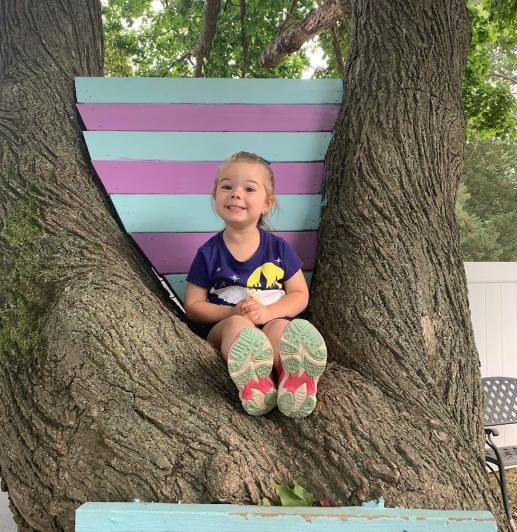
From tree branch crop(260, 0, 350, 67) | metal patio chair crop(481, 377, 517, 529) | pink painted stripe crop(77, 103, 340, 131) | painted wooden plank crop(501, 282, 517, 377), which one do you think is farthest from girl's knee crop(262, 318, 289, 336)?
tree branch crop(260, 0, 350, 67)

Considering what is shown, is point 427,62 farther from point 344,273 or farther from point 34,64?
point 34,64

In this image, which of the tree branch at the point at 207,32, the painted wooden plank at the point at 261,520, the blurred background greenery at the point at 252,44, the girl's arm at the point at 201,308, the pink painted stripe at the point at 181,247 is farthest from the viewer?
the blurred background greenery at the point at 252,44

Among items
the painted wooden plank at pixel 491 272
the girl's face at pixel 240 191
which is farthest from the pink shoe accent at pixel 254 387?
the painted wooden plank at pixel 491 272

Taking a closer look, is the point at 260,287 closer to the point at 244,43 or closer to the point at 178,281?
the point at 178,281

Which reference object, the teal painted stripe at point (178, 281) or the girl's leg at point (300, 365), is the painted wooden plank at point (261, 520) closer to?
the girl's leg at point (300, 365)

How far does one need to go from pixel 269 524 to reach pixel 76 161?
1823mm

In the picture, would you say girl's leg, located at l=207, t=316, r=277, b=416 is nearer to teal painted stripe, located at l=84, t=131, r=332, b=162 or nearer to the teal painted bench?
the teal painted bench

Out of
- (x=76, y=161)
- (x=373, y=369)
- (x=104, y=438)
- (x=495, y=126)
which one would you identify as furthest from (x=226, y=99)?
(x=495, y=126)

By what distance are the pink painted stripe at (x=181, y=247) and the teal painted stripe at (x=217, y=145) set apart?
1.30 ft

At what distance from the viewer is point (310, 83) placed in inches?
110

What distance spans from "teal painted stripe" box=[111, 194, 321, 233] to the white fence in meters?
2.84

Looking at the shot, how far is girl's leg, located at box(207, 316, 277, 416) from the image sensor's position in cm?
149

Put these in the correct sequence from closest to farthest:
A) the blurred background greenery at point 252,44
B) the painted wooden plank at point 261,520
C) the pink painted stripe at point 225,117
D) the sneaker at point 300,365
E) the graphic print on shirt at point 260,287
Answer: the painted wooden plank at point 261,520 < the sneaker at point 300,365 < the graphic print on shirt at point 260,287 < the pink painted stripe at point 225,117 < the blurred background greenery at point 252,44

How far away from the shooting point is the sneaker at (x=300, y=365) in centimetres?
146
